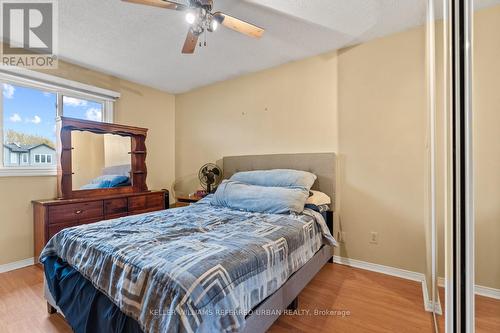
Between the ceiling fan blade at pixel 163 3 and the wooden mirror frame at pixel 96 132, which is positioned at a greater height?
the ceiling fan blade at pixel 163 3

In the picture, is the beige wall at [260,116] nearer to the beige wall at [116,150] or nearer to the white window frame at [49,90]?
the beige wall at [116,150]

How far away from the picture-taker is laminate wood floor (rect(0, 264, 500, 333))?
5.40 feet

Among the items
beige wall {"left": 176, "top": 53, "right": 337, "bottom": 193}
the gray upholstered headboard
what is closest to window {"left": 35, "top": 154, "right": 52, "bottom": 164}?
beige wall {"left": 176, "top": 53, "right": 337, "bottom": 193}

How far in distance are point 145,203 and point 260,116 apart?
2065mm

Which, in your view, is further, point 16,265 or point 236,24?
point 16,265

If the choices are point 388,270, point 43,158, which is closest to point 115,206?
point 43,158

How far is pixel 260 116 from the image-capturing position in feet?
10.9

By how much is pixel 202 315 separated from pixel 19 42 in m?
3.44

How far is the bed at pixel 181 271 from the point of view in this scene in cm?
107

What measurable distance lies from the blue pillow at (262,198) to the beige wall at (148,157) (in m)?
1.95

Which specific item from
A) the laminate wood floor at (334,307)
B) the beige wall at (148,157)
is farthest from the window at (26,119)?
the laminate wood floor at (334,307)

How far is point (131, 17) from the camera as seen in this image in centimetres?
212

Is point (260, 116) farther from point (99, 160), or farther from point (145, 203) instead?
point (99, 160)

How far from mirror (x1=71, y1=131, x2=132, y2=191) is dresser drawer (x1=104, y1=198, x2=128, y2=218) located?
1.00 ft
